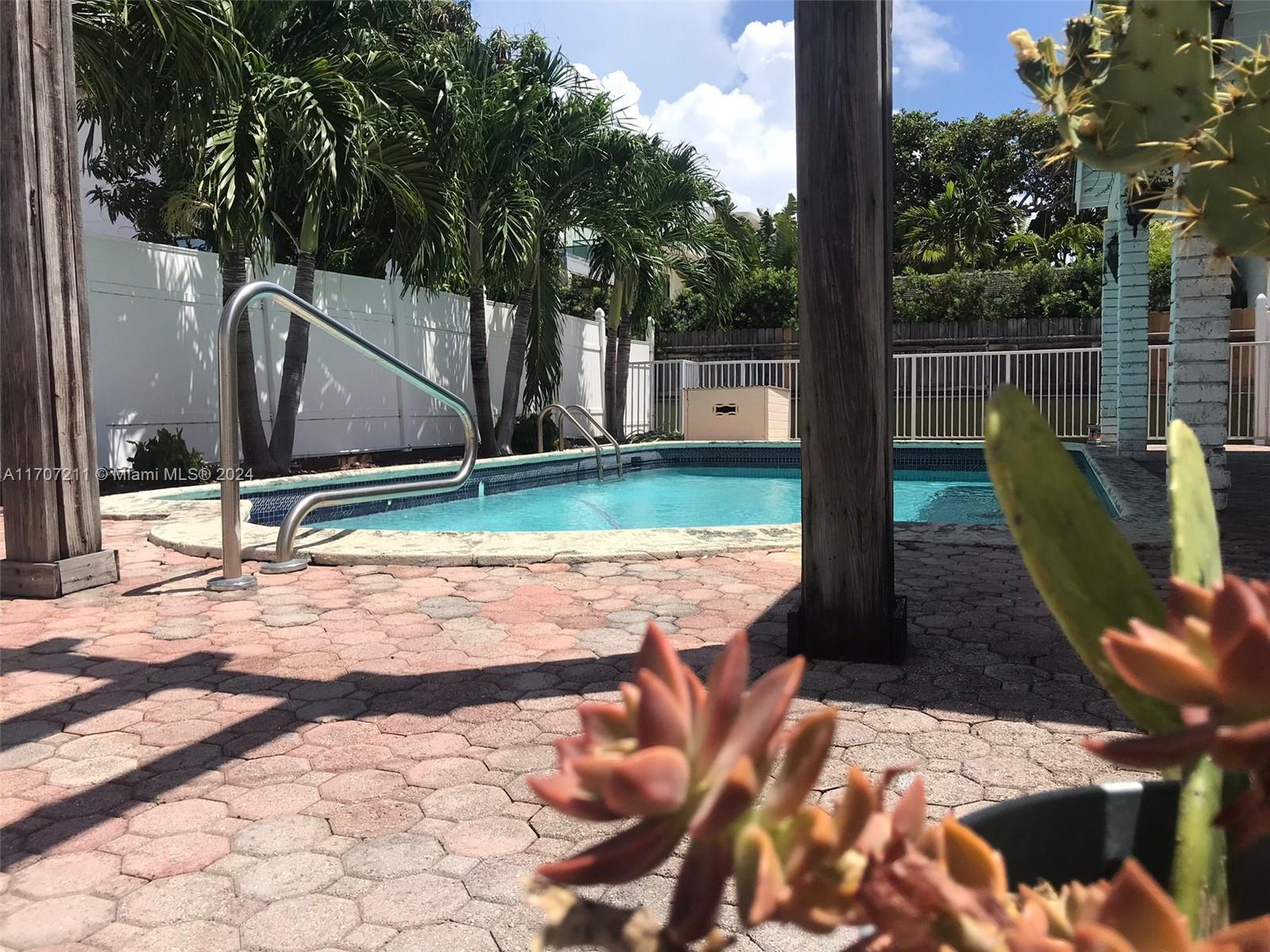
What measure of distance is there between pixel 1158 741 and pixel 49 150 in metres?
4.61

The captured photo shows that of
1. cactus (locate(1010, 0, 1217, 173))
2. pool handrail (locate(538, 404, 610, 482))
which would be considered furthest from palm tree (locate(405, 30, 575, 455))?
cactus (locate(1010, 0, 1217, 173))

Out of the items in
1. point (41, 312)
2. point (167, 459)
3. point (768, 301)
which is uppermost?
point (768, 301)

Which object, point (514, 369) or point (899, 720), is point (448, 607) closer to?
point (899, 720)

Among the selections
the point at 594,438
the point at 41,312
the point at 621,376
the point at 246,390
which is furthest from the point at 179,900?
the point at 621,376

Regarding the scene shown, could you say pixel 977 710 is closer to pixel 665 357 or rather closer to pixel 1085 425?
pixel 1085 425

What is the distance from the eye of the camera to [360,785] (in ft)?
6.76

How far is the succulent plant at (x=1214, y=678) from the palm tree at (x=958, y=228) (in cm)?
2506

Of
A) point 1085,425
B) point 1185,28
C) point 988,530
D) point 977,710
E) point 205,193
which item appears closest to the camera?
point 1185,28

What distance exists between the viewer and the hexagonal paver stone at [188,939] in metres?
1.45

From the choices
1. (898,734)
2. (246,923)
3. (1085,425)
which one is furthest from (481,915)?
(1085,425)

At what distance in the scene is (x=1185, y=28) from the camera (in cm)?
101

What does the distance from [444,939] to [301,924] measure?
25cm

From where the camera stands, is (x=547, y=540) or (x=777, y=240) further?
(x=777, y=240)

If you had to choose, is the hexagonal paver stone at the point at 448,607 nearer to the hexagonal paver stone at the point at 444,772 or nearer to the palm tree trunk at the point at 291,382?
the hexagonal paver stone at the point at 444,772
